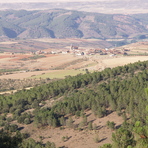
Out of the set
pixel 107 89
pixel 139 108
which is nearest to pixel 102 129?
pixel 139 108

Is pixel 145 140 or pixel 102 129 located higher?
pixel 145 140

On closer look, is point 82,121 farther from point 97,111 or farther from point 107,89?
point 107,89

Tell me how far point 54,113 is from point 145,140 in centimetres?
2148

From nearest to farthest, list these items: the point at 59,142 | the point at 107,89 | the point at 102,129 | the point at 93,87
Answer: the point at 59,142 < the point at 102,129 < the point at 107,89 < the point at 93,87

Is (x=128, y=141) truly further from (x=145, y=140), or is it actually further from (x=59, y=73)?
(x=59, y=73)

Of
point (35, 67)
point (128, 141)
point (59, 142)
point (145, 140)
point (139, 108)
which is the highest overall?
point (145, 140)

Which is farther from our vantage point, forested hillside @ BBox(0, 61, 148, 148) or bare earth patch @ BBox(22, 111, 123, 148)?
forested hillside @ BBox(0, 61, 148, 148)

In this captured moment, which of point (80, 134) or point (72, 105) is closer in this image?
point (80, 134)

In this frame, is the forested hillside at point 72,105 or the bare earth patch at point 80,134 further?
the forested hillside at point 72,105

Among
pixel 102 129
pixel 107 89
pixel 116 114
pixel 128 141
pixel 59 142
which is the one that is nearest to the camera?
pixel 128 141

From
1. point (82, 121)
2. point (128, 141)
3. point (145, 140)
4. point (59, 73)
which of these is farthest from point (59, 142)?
point (59, 73)

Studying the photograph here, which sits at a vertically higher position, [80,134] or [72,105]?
[72,105]

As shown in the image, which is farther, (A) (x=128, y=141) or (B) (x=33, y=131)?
(B) (x=33, y=131)

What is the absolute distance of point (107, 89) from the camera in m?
42.6
